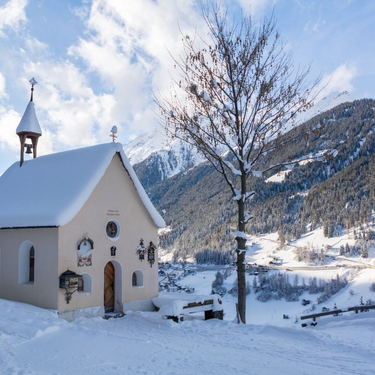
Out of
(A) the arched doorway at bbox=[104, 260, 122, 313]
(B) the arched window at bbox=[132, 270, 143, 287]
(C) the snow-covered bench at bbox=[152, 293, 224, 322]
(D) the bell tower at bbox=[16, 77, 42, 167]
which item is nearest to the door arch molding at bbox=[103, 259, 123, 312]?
(A) the arched doorway at bbox=[104, 260, 122, 313]

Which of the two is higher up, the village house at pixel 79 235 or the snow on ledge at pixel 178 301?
the village house at pixel 79 235

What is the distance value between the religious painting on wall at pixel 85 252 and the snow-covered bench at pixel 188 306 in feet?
9.72

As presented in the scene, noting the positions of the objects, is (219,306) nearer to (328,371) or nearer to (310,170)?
(328,371)

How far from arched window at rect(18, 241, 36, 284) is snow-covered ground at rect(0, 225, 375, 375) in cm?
167

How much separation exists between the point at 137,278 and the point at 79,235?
3.52 m

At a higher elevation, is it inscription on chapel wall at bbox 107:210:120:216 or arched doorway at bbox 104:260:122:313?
inscription on chapel wall at bbox 107:210:120:216

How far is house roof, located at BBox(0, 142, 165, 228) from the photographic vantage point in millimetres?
12531

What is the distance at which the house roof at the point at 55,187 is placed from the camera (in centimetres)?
1253

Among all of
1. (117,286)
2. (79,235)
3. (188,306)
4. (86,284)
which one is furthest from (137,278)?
(79,235)

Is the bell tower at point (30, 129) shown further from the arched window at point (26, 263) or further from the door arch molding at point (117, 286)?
the door arch molding at point (117, 286)

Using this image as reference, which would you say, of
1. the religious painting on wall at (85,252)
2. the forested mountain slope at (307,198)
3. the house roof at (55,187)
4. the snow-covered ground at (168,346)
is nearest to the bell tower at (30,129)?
the house roof at (55,187)

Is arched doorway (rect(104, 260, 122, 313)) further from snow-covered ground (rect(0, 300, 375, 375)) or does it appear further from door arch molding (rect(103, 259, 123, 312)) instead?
snow-covered ground (rect(0, 300, 375, 375))

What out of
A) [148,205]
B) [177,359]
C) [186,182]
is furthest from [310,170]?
[177,359]

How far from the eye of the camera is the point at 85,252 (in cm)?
1305
